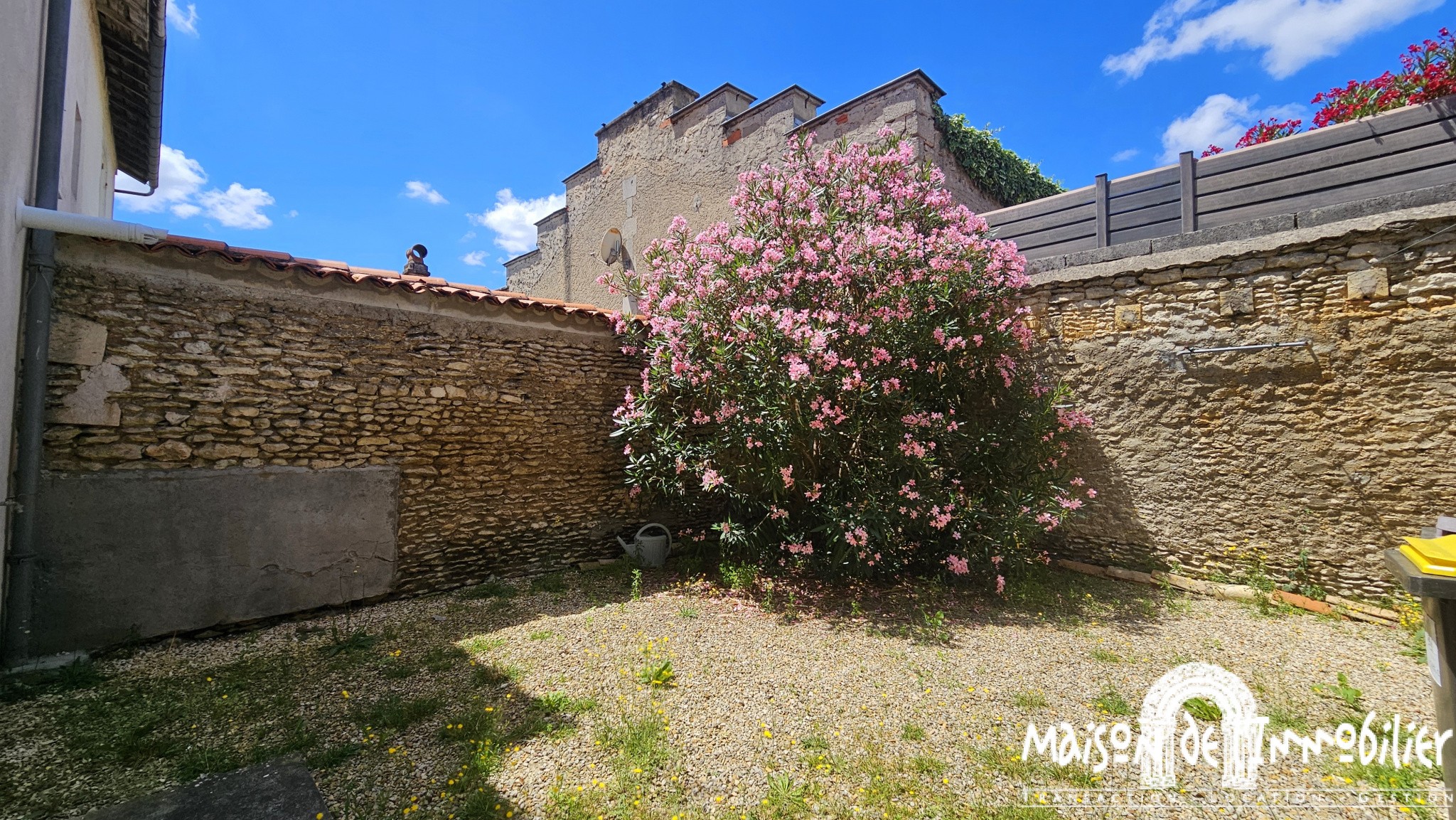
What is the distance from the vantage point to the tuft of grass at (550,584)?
5.51m

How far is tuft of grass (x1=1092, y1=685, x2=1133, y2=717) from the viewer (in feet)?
10.1

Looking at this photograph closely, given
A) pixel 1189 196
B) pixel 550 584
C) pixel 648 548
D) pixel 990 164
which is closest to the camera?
pixel 1189 196

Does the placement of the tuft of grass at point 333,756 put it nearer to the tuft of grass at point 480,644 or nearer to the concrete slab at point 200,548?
the tuft of grass at point 480,644

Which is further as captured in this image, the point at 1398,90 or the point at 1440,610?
the point at 1398,90

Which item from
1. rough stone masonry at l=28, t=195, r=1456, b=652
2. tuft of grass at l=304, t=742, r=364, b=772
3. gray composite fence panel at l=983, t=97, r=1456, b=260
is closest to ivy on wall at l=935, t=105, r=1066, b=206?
gray composite fence panel at l=983, t=97, r=1456, b=260

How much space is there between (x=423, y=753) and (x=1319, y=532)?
257 inches

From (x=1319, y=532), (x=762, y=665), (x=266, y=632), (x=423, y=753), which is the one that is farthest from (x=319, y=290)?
(x=1319, y=532)

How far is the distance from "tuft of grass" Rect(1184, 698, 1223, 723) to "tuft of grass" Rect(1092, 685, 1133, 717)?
1.03 feet

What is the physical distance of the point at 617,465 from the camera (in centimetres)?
657

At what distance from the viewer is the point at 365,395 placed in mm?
4945

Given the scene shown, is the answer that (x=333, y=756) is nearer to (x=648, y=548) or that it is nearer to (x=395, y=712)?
(x=395, y=712)

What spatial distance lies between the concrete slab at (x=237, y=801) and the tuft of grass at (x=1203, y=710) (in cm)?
424

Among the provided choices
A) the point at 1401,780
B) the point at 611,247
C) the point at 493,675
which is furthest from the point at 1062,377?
the point at 611,247

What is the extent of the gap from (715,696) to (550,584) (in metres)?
2.80
